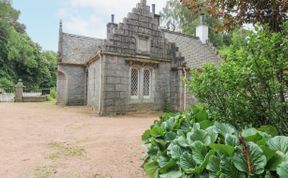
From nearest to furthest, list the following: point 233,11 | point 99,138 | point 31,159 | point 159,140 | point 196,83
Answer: point 159,140 < point 196,83 < point 31,159 < point 233,11 < point 99,138

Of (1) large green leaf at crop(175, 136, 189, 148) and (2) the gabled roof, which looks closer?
(1) large green leaf at crop(175, 136, 189, 148)

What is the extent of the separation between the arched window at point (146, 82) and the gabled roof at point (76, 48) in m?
6.46

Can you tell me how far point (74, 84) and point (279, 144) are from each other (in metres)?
18.0

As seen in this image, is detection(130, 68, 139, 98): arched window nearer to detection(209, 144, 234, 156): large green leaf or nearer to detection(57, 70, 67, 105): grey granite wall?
detection(57, 70, 67, 105): grey granite wall

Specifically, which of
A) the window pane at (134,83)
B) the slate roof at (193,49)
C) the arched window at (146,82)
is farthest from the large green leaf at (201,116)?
the slate roof at (193,49)

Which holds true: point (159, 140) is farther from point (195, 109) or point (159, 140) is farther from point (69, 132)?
point (69, 132)

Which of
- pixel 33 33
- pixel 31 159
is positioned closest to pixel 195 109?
pixel 31 159

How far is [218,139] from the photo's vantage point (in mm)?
2834

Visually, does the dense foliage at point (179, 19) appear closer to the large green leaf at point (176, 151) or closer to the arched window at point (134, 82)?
the arched window at point (134, 82)

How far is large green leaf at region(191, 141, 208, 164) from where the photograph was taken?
2.49 meters

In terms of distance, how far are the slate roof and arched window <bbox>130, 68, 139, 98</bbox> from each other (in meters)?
3.86

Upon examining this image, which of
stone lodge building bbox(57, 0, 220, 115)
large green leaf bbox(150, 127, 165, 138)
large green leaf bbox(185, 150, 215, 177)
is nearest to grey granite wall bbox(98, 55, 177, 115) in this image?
stone lodge building bbox(57, 0, 220, 115)

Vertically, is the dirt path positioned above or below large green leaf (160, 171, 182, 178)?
below

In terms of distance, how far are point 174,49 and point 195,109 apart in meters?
10.7
